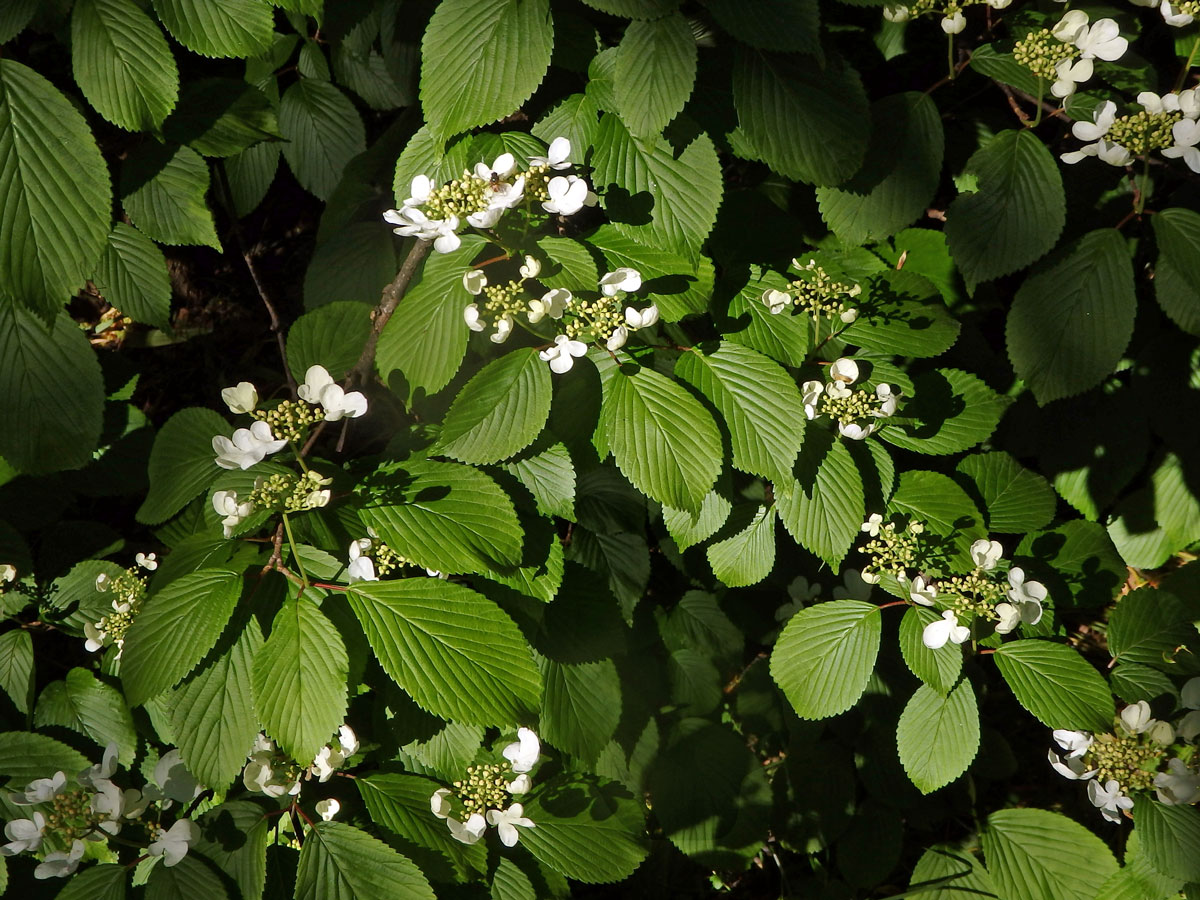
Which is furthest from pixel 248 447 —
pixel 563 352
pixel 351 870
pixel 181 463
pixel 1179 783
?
pixel 1179 783

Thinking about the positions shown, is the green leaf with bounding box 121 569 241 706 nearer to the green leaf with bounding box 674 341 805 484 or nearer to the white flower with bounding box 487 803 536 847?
the white flower with bounding box 487 803 536 847

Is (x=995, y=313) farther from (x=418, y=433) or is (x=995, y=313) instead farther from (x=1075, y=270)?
(x=418, y=433)

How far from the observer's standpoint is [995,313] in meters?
2.47

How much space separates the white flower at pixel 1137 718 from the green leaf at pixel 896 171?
Result: 0.97 meters

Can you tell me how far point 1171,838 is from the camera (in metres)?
1.47

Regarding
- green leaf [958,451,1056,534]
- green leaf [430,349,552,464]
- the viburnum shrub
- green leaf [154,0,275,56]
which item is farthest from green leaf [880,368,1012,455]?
green leaf [154,0,275,56]

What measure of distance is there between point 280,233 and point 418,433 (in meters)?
2.14

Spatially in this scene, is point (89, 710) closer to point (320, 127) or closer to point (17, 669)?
point (17, 669)

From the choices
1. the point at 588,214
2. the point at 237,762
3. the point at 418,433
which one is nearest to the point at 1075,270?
the point at 588,214

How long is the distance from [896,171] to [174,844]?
1.76 metres

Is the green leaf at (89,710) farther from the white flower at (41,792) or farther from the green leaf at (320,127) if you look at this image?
the green leaf at (320,127)

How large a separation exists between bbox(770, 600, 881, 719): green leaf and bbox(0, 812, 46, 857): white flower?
4.40ft

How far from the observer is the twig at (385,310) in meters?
1.49

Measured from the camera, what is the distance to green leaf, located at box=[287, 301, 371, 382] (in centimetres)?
144
